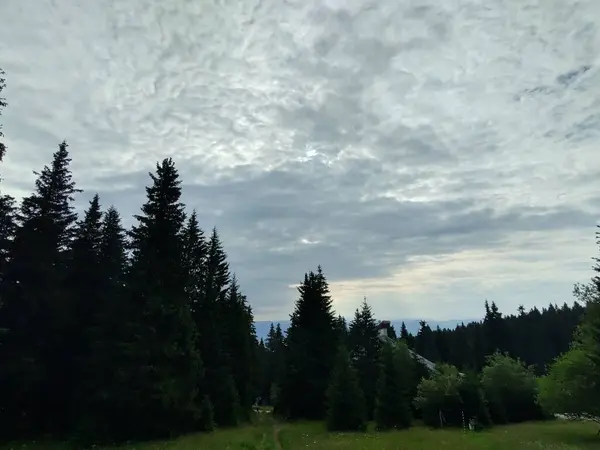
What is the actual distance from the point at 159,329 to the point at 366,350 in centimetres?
3815

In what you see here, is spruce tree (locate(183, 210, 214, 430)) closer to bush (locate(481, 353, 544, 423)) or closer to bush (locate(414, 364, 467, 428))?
bush (locate(414, 364, 467, 428))

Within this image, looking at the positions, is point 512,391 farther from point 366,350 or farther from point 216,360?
point 216,360

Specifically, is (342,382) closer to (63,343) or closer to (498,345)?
(63,343)

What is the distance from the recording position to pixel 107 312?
3080 centimetres

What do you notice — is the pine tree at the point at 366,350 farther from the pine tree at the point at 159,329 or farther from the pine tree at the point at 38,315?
the pine tree at the point at 38,315

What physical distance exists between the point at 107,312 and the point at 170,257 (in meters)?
5.40

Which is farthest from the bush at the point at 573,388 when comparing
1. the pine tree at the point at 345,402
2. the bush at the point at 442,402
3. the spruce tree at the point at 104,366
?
the spruce tree at the point at 104,366

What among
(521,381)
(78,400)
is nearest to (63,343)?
(78,400)

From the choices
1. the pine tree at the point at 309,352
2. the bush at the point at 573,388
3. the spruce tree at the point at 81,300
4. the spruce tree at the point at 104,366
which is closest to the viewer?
the spruce tree at the point at 104,366

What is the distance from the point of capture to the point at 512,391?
54.5 metres

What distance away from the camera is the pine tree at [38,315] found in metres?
29.4

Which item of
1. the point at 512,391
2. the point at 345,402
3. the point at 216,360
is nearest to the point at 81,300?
the point at 216,360

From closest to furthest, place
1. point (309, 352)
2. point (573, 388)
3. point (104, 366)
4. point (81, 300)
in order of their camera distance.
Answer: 1. point (104, 366)
2. point (81, 300)
3. point (573, 388)
4. point (309, 352)

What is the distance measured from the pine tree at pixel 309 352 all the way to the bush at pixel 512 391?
19.2 metres
